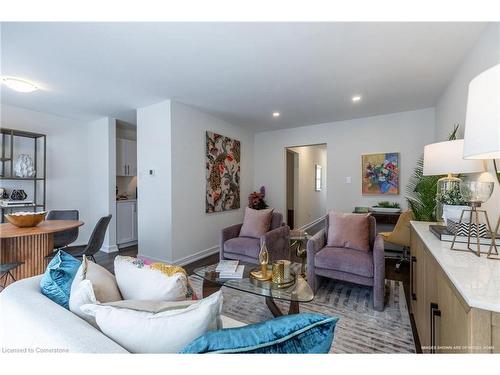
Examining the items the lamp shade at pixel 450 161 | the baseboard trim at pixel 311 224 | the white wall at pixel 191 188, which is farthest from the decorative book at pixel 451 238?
the baseboard trim at pixel 311 224

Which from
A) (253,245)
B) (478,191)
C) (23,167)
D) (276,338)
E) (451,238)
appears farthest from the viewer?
(23,167)

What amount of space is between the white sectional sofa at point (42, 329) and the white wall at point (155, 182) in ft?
7.49

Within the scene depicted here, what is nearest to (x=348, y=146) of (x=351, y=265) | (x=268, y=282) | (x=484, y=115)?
(x=351, y=265)

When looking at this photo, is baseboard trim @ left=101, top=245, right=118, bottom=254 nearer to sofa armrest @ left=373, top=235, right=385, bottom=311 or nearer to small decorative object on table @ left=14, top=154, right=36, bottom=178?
small decorative object on table @ left=14, top=154, right=36, bottom=178

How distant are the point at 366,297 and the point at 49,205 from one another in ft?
15.8

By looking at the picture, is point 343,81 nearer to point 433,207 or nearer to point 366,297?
point 433,207

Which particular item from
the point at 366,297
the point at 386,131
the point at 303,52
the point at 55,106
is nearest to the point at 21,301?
the point at 303,52

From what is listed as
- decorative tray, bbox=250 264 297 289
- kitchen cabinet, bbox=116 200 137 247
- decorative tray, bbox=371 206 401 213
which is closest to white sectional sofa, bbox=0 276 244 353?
decorative tray, bbox=250 264 297 289

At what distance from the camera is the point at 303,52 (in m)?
1.99

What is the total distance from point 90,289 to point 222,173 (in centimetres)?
332

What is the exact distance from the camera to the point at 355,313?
1993mm

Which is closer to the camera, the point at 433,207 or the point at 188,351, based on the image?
the point at 188,351

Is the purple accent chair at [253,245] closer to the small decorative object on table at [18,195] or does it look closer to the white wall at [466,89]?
the white wall at [466,89]

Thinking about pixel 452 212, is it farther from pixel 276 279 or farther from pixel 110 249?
pixel 110 249
